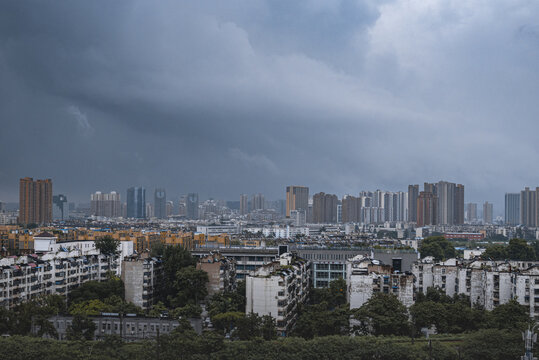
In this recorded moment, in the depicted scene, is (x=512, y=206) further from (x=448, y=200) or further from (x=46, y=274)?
(x=46, y=274)

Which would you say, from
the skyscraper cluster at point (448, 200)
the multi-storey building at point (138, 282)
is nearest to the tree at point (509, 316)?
the multi-storey building at point (138, 282)

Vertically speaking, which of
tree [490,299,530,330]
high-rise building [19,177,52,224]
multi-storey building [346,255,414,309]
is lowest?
tree [490,299,530,330]

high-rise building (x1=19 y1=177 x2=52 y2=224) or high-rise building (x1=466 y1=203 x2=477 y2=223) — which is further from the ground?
high-rise building (x1=19 y1=177 x2=52 y2=224)

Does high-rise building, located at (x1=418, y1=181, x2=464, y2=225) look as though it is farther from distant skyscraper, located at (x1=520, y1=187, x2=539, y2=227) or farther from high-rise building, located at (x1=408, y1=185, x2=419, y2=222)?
distant skyscraper, located at (x1=520, y1=187, x2=539, y2=227)

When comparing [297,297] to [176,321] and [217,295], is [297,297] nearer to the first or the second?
[217,295]

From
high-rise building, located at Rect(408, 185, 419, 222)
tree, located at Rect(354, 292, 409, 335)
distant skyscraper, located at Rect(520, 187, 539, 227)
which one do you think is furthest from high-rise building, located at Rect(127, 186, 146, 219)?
tree, located at Rect(354, 292, 409, 335)

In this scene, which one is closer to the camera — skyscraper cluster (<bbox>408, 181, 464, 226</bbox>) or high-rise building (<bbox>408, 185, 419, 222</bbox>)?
skyscraper cluster (<bbox>408, 181, 464, 226</bbox>)
